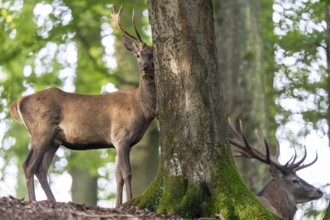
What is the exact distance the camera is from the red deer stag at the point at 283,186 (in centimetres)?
1325

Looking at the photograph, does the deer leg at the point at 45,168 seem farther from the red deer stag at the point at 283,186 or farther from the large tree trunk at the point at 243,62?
the large tree trunk at the point at 243,62

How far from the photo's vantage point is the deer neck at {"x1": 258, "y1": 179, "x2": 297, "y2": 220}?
13102 millimetres

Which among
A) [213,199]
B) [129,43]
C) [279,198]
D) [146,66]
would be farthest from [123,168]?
[279,198]

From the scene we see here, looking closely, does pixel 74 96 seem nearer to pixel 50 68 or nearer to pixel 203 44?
pixel 203 44

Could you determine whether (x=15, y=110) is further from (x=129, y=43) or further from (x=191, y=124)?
(x=191, y=124)

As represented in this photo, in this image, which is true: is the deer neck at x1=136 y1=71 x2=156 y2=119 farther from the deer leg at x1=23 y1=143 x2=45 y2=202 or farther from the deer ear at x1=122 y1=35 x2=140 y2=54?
the deer leg at x1=23 y1=143 x2=45 y2=202

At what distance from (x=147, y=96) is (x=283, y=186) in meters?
2.75

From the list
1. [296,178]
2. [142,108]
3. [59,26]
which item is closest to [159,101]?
[142,108]

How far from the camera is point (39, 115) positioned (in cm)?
1197

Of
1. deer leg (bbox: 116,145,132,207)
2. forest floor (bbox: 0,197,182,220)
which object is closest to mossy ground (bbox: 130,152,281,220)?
forest floor (bbox: 0,197,182,220)

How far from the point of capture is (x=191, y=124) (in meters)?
9.99

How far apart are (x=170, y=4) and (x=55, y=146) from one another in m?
2.83

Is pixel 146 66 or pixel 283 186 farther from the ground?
pixel 146 66

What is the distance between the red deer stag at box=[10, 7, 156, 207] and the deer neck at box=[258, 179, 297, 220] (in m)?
2.21
